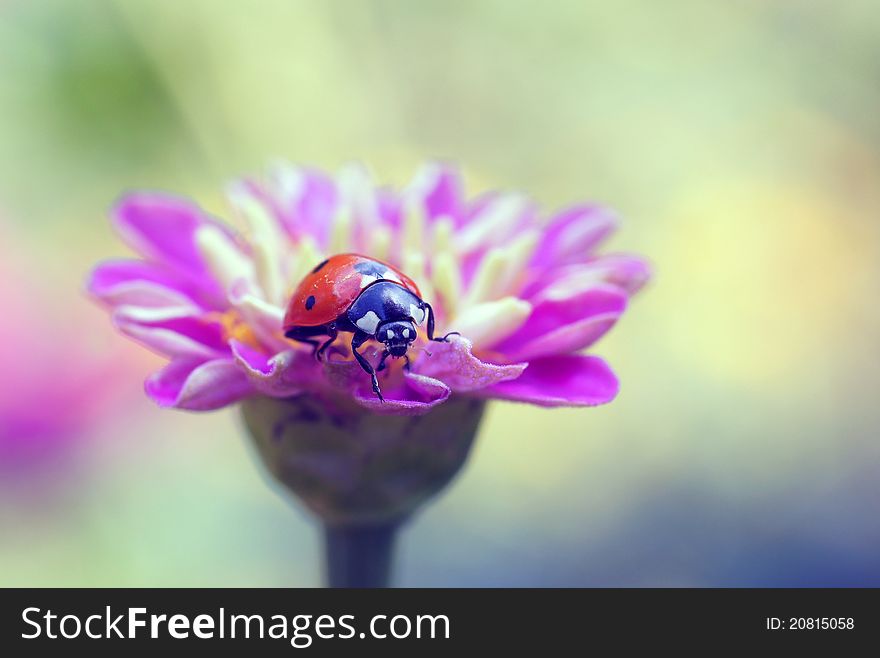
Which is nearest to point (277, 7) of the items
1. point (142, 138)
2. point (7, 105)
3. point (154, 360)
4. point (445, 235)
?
point (142, 138)

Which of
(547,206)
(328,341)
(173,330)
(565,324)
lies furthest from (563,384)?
(547,206)

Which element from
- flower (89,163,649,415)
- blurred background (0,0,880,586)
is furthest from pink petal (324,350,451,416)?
blurred background (0,0,880,586)

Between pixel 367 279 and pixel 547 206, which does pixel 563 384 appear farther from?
pixel 547 206

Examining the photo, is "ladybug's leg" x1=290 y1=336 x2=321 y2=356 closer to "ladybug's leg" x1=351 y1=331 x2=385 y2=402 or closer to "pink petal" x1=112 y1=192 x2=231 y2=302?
"ladybug's leg" x1=351 y1=331 x2=385 y2=402

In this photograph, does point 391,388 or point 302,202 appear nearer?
point 391,388

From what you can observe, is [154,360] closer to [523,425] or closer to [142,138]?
[142,138]

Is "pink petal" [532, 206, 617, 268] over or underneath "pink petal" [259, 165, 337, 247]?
underneath
